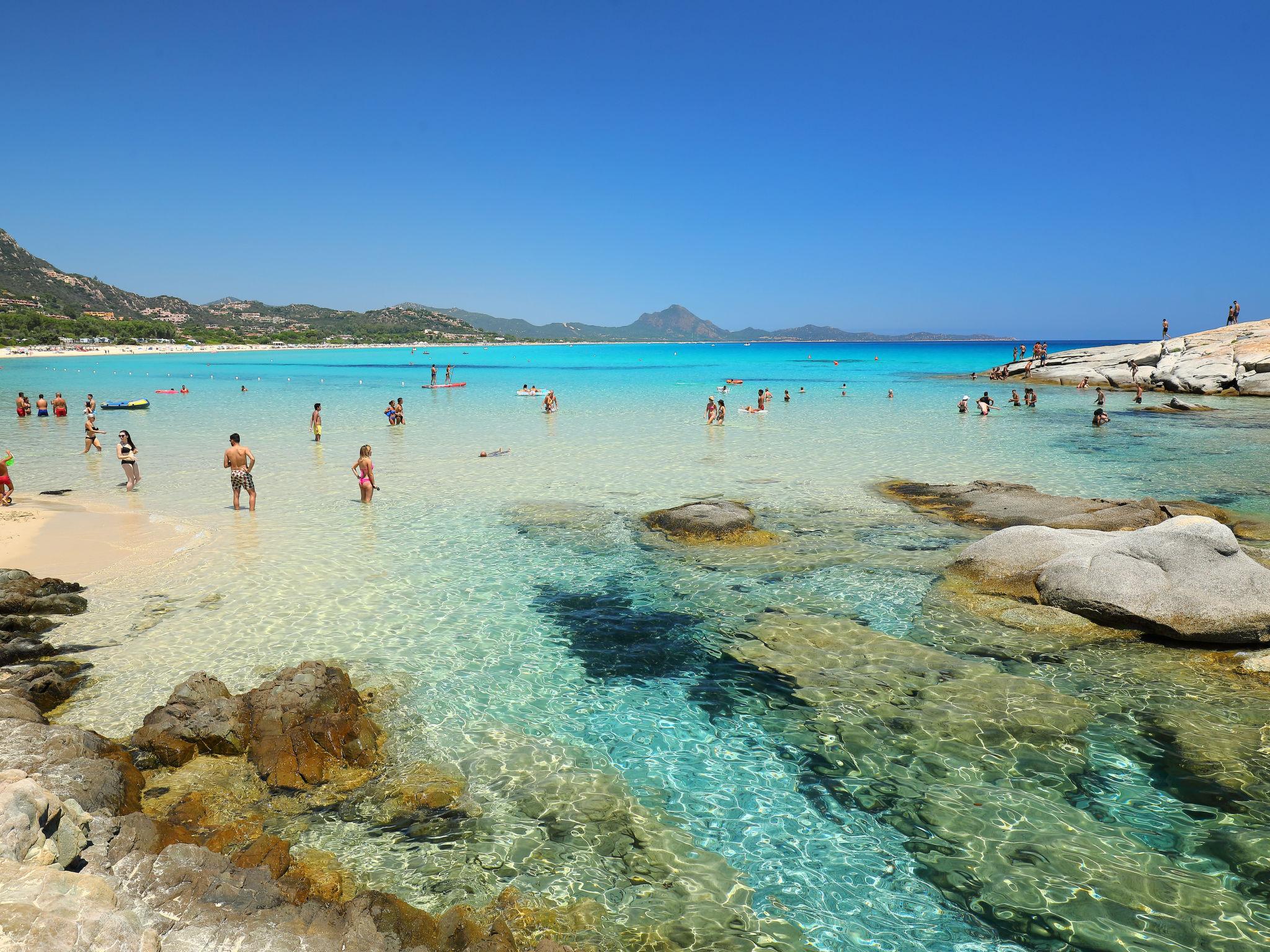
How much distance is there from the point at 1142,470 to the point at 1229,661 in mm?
18538

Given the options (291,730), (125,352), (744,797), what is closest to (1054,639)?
(744,797)

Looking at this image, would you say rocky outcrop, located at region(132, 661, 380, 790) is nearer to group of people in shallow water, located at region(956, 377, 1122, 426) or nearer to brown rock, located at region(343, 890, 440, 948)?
brown rock, located at region(343, 890, 440, 948)

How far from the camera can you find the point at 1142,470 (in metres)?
25.5

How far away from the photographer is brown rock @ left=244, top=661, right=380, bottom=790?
7.47 m

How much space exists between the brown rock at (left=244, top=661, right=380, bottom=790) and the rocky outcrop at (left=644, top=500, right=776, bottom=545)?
9.32 metres

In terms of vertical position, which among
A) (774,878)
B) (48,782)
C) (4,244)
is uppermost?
(4,244)

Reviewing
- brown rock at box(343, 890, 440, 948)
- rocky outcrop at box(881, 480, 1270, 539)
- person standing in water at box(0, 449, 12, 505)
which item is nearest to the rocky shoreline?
brown rock at box(343, 890, 440, 948)

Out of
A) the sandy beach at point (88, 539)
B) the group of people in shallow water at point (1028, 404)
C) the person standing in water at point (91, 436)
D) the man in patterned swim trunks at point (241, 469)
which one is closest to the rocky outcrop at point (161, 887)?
the sandy beach at point (88, 539)

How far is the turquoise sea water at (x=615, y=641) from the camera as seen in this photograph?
629 centimetres

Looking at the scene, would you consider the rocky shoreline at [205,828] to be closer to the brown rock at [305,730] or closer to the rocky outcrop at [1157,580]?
the brown rock at [305,730]

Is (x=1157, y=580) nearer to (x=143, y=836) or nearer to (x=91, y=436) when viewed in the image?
(x=143, y=836)

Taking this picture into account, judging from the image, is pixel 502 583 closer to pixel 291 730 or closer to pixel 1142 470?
pixel 291 730

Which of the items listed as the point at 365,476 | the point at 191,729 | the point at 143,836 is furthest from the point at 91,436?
the point at 143,836

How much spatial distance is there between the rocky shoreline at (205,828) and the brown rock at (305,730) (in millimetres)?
17
